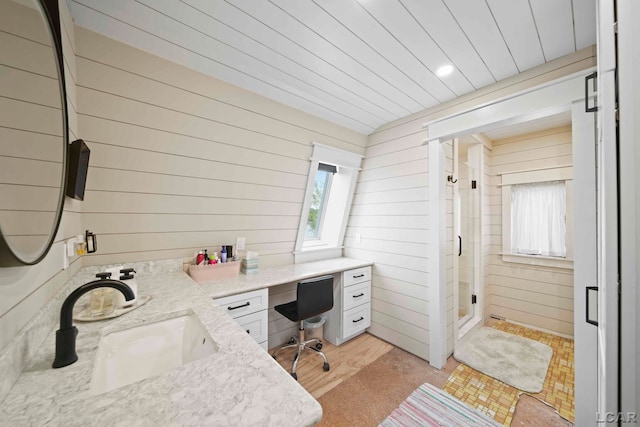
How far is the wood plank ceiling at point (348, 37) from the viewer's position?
46.4 inches

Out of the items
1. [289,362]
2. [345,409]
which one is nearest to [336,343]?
[289,362]

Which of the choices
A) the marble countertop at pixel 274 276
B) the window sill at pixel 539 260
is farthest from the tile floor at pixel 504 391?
the marble countertop at pixel 274 276

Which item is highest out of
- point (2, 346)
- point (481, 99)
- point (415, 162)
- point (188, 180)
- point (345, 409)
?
point (481, 99)

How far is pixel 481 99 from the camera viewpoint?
1.95 m

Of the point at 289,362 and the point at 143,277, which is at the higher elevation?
the point at 143,277

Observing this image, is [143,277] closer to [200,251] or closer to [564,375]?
[200,251]

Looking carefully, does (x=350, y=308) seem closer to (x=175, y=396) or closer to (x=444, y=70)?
(x=175, y=396)

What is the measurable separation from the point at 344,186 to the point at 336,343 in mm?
1825

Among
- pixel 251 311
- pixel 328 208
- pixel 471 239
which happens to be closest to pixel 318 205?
pixel 328 208

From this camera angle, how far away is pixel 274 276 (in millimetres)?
2098

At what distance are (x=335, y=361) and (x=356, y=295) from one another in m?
0.67

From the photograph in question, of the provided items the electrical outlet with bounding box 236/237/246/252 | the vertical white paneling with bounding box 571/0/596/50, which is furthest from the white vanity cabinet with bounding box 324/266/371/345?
the vertical white paneling with bounding box 571/0/596/50

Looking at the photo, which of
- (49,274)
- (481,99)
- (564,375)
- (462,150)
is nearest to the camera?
(49,274)

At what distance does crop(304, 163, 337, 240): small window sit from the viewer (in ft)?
10.0
